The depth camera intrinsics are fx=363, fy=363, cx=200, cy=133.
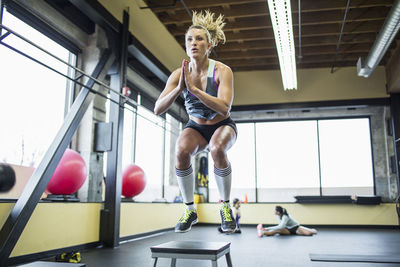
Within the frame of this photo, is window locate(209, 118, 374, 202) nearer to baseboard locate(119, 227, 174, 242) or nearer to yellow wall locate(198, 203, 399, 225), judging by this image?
yellow wall locate(198, 203, 399, 225)

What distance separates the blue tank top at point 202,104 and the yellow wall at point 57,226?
2.07 m

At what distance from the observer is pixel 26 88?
4.20 metres

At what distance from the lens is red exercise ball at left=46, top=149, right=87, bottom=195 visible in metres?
3.84

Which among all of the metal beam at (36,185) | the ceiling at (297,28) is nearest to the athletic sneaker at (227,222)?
the metal beam at (36,185)

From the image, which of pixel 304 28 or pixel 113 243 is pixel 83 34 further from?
pixel 304 28

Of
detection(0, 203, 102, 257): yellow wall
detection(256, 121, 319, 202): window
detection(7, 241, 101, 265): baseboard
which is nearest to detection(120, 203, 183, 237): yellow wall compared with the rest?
detection(0, 203, 102, 257): yellow wall

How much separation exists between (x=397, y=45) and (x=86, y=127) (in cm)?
610

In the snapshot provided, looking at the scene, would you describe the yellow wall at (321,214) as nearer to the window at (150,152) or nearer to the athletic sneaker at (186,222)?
the window at (150,152)

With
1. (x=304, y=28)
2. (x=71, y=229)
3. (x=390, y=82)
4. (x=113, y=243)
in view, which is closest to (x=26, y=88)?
(x=71, y=229)

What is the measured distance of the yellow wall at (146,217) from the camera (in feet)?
18.1

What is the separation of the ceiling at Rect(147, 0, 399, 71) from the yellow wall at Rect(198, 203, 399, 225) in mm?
3359

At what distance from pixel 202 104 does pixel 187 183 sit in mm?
553

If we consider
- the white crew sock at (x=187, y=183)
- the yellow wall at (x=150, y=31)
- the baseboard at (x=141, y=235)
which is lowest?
the baseboard at (x=141, y=235)

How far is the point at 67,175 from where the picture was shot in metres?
3.85
